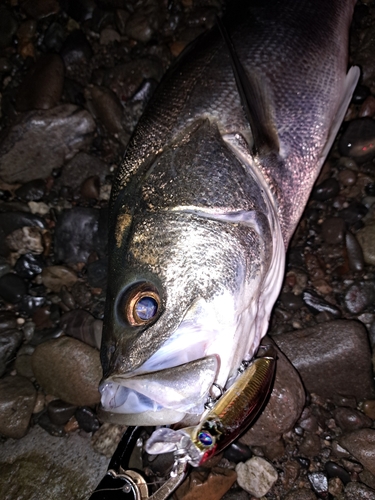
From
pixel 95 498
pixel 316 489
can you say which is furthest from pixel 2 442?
pixel 316 489

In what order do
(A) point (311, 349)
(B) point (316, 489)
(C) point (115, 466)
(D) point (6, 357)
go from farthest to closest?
(D) point (6, 357)
(A) point (311, 349)
(B) point (316, 489)
(C) point (115, 466)

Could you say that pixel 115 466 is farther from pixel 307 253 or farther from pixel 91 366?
pixel 307 253

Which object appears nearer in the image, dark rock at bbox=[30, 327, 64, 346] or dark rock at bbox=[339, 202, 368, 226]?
dark rock at bbox=[339, 202, 368, 226]

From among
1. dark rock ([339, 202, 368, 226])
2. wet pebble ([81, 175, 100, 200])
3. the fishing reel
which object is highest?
wet pebble ([81, 175, 100, 200])

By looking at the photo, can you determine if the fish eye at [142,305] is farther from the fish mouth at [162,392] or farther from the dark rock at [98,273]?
the dark rock at [98,273]

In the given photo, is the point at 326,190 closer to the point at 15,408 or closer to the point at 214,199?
the point at 214,199

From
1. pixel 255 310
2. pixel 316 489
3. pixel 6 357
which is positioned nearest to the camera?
pixel 255 310

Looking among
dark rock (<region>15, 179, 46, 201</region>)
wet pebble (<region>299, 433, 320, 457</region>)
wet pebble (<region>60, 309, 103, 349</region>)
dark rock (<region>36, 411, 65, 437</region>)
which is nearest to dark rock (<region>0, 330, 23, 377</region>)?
wet pebble (<region>60, 309, 103, 349</region>)

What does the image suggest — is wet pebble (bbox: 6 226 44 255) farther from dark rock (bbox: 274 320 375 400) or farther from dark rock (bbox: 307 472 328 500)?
dark rock (bbox: 307 472 328 500)
